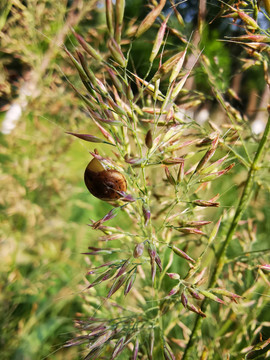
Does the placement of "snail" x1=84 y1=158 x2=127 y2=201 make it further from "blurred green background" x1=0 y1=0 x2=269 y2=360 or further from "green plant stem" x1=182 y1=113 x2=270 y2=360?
"blurred green background" x1=0 y1=0 x2=269 y2=360

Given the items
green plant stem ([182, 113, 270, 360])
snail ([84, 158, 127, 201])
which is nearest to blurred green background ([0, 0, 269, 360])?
green plant stem ([182, 113, 270, 360])

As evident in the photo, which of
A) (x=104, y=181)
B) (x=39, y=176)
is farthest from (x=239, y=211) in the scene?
(x=39, y=176)

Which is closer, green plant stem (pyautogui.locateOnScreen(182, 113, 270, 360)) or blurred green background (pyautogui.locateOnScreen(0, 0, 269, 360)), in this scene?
green plant stem (pyautogui.locateOnScreen(182, 113, 270, 360))

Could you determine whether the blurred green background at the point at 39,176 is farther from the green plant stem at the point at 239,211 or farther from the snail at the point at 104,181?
the snail at the point at 104,181

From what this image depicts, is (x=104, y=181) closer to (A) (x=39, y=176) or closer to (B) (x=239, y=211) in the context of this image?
(B) (x=239, y=211)

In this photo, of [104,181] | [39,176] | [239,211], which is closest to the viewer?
[104,181]

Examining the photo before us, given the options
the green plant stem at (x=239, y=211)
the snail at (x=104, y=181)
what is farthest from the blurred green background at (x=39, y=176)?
the snail at (x=104, y=181)

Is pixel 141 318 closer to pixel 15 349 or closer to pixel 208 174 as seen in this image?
pixel 208 174

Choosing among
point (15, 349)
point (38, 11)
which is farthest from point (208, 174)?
point (38, 11)
